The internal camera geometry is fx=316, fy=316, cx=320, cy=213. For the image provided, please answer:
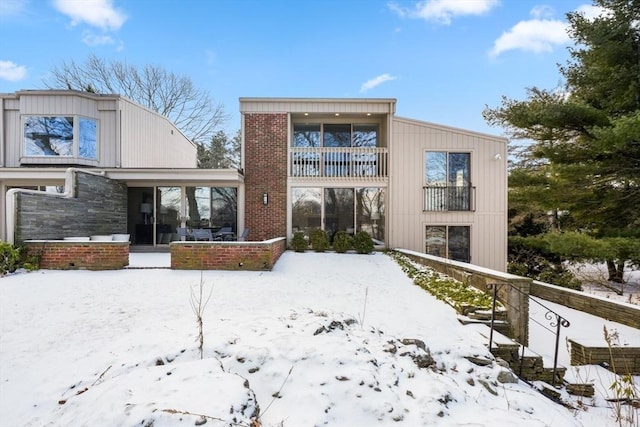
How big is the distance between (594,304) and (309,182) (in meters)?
7.99

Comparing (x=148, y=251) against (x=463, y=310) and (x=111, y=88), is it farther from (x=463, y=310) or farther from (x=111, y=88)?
(x=111, y=88)

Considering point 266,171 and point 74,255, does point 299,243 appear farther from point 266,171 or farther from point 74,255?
point 74,255

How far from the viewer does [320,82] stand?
1984 cm

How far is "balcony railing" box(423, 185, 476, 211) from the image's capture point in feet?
35.6

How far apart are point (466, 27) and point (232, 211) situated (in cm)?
1188

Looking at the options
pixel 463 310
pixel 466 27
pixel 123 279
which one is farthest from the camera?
pixel 466 27

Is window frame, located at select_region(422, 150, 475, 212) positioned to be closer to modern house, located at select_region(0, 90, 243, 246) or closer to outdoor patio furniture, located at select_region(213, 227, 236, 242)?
modern house, located at select_region(0, 90, 243, 246)

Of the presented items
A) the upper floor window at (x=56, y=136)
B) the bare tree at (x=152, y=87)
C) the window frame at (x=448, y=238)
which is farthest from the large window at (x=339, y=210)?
the bare tree at (x=152, y=87)

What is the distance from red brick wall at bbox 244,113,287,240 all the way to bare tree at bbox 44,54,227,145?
13.4 metres

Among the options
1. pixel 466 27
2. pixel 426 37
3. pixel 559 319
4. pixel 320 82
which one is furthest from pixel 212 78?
pixel 559 319

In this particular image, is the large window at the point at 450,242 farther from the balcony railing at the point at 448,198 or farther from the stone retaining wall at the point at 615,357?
the stone retaining wall at the point at 615,357

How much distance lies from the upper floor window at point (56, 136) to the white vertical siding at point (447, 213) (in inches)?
426

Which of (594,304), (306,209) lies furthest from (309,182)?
(594,304)

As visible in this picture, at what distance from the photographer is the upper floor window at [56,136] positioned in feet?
36.0
